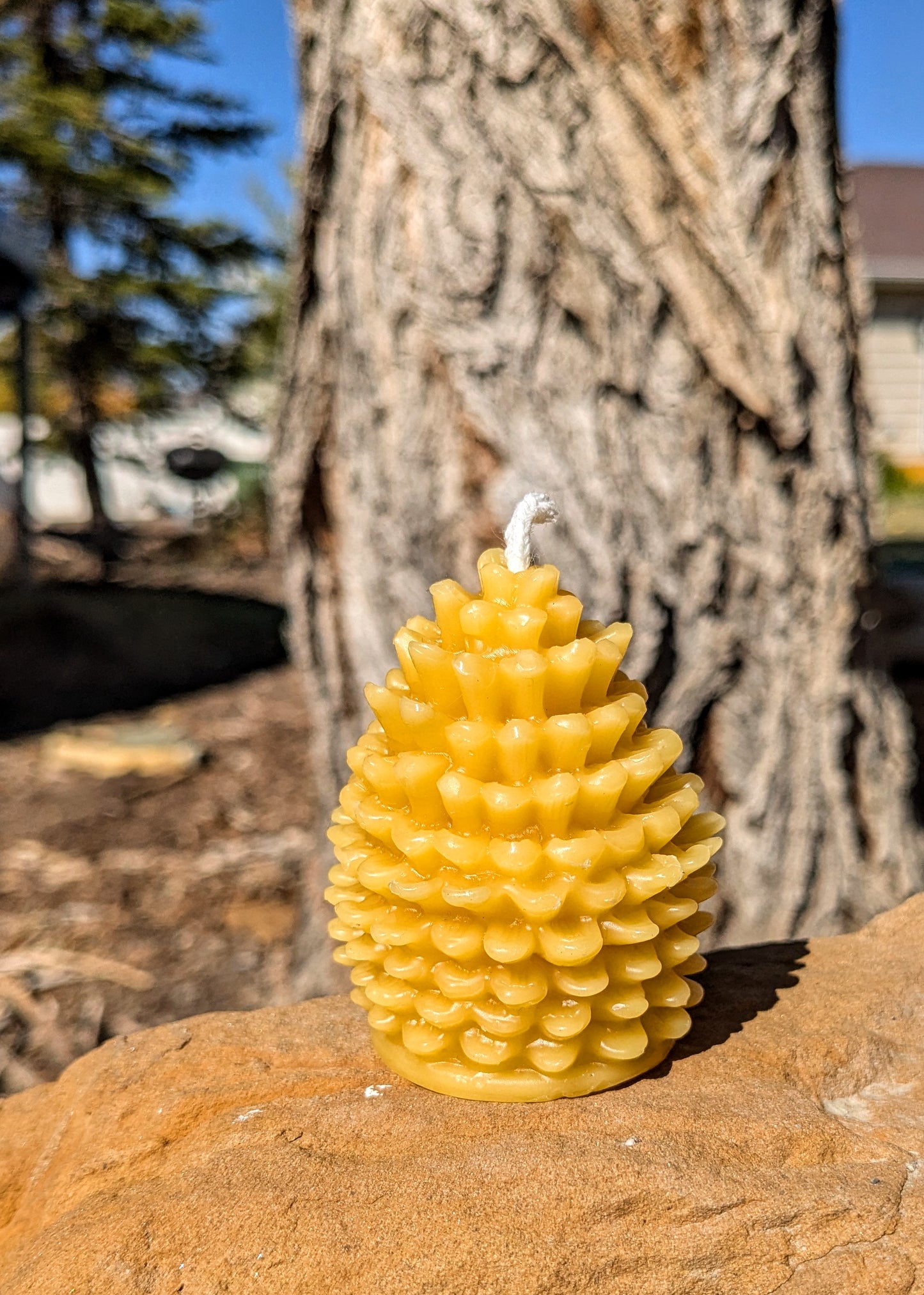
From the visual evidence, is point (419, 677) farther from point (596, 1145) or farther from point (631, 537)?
point (631, 537)

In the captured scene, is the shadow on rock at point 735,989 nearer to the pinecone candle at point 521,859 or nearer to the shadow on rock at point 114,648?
the pinecone candle at point 521,859

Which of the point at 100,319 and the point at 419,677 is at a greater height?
the point at 100,319

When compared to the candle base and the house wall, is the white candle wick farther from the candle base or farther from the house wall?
the house wall

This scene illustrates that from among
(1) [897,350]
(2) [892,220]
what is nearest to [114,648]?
(1) [897,350]

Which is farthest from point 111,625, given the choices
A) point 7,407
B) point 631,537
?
point 7,407

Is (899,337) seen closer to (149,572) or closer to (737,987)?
(149,572)

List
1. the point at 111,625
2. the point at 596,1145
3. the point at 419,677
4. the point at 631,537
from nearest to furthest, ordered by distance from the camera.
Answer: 1. the point at 596,1145
2. the point at 419,677
3. the point at 631,537
4. the point at 111,625
